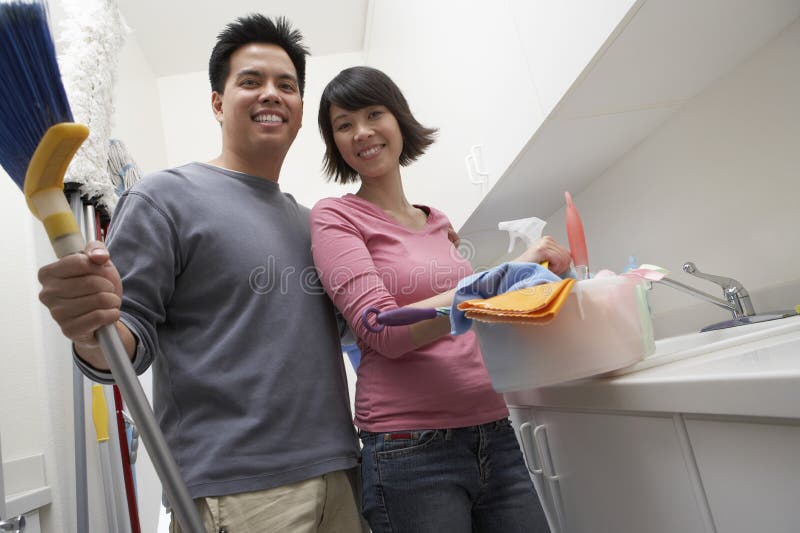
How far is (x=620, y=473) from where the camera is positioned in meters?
0.78

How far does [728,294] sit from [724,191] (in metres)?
0.22

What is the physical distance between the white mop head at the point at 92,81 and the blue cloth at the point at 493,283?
1080mm

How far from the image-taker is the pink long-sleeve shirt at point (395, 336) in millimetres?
778

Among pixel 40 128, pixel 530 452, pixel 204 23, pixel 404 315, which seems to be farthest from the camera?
pixel 204 23

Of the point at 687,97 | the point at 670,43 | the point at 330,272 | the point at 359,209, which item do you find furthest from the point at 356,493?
the point at 687,97

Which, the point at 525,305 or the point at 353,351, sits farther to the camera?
the point at 353,351

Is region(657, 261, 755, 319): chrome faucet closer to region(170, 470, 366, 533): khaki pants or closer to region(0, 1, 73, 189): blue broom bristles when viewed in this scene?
region(170, 470, 366, 533): khaki pants

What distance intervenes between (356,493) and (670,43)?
36.4 inches

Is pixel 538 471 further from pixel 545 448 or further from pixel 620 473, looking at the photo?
pixel 620 473

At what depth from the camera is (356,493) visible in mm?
857

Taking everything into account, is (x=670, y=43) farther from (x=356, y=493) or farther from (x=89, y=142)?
(x=89, y=142)

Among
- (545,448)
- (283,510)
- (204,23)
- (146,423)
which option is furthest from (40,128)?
(204,23)

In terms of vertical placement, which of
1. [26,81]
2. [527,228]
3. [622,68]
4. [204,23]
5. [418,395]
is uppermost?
[204,23]

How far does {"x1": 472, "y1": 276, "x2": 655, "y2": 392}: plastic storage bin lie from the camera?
0.70m
